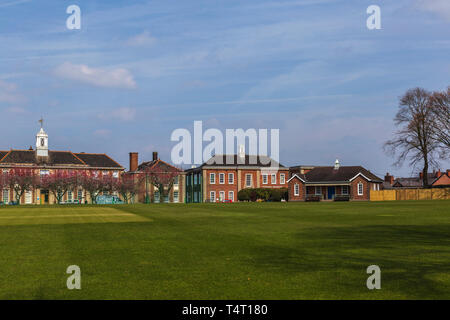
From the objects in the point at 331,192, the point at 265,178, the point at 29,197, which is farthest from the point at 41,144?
the point at 331,192

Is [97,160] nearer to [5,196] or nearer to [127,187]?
[127,187]

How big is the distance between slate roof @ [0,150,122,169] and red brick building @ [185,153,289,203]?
2322 centimetres

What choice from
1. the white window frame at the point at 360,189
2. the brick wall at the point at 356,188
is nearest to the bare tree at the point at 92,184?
the brick wall at the point at 356,188

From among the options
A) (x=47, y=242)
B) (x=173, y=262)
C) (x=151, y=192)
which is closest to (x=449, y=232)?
(x=173, y=262)

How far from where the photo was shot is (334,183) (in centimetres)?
8462

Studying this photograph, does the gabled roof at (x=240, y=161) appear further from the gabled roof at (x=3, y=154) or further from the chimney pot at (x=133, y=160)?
the gabled roof at (x=3, y=154)

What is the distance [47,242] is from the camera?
17328mm

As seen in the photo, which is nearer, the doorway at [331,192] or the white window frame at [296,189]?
Answer: the doorway at [331,192]

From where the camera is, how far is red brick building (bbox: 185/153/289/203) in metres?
95.6

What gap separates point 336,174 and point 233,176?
66.4ft

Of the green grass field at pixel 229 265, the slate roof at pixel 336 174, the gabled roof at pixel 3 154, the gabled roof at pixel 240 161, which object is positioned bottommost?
the green grass field at pixel 229 265

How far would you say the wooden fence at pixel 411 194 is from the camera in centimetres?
7900
